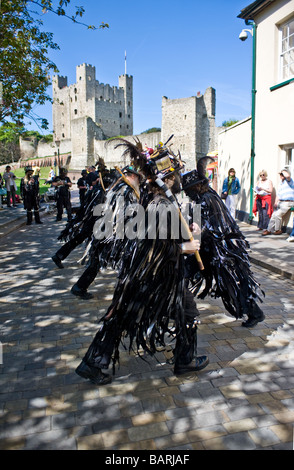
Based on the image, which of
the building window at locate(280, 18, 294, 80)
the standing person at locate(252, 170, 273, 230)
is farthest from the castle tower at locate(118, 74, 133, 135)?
the standing person at locate(252, 170, 273, 230)

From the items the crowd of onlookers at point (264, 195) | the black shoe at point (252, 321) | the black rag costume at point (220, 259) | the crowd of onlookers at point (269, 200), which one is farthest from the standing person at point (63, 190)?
the black shoe at point (252, 321)

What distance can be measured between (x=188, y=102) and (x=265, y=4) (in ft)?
138

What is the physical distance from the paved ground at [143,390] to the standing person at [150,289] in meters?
0.34

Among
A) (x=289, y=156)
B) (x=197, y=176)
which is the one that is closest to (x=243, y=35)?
(x=289, y=156)

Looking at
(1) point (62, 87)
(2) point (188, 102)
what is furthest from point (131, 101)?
(2) point (188, 102)

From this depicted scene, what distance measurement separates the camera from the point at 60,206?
12.7m

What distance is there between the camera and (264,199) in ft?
34.3

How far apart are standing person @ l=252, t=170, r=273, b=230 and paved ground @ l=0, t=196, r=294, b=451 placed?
5.92 metres

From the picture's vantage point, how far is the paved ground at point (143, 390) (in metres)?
2.41

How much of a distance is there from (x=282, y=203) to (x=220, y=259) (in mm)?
6658

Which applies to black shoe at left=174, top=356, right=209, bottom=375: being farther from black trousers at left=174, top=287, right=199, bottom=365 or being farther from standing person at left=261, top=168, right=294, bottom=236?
standing person at left=261, top=168, right=294, bottom=236

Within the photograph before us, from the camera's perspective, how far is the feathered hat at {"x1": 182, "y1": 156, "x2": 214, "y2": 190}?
3.94 m

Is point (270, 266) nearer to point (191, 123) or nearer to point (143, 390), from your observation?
point (143, 390)

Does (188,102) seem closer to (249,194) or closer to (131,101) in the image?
(131,101)
